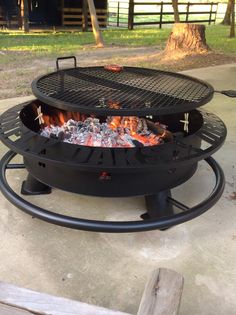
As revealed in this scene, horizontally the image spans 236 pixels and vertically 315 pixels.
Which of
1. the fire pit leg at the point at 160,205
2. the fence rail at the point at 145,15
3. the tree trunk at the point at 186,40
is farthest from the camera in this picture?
the fence rail at the point at 145,15

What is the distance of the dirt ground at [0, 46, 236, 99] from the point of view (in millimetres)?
5203

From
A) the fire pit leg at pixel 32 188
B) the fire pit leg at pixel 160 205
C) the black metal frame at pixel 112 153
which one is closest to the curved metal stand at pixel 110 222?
the fire pit leg at pixel 160 205

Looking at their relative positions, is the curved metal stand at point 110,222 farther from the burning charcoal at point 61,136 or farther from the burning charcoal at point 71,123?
the burning charcoal at point 71,123

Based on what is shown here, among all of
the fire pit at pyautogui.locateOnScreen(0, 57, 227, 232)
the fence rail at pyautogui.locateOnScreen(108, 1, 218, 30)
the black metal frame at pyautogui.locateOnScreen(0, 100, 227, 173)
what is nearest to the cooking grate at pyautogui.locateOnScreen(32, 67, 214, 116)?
the fire pit at pyautogui.locateOnScreen(0, 57, 227, 232)

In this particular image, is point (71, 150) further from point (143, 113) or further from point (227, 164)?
point (227, 164)

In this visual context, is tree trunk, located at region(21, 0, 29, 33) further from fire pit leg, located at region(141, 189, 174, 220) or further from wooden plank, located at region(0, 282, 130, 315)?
wooden plank, located at region(0, 282, 130, 315)

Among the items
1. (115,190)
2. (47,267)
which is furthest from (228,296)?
(47,267)

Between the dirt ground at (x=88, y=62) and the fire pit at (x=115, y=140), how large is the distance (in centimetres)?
258

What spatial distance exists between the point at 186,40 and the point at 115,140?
5572mm

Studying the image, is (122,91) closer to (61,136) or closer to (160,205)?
(61,136)

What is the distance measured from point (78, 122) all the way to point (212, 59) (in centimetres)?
521

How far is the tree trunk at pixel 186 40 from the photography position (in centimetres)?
683

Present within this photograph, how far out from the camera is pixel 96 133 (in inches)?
81.0

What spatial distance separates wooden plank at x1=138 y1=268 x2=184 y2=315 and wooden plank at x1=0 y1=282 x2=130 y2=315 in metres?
0.10
